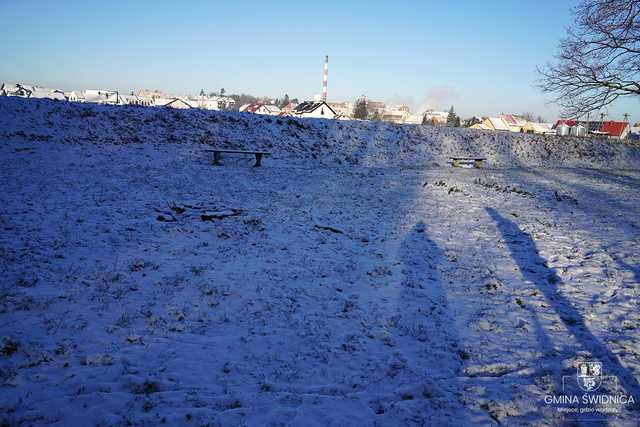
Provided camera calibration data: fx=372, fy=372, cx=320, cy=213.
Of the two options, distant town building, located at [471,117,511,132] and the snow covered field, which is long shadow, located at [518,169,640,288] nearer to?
the snow covered field

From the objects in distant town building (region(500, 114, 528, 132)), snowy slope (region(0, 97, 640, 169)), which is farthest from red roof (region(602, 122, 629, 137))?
snowy slope (region(0, 97, 640, 169))

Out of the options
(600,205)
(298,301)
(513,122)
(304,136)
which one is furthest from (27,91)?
(513,122)

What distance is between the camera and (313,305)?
5.70 meters

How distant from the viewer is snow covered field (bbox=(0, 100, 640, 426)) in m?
3.68

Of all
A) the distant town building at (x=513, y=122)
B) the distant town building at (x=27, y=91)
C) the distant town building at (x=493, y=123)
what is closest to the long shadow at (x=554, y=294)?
the distant town building at (x=27, y=91)

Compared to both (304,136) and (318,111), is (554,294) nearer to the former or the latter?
(304,136)

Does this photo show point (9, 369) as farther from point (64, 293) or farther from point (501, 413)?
point (501, 413)

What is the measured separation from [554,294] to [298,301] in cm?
431

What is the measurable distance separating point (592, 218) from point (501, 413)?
9886 mm

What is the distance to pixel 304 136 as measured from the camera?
2409cm

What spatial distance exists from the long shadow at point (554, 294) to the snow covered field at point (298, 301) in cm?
4

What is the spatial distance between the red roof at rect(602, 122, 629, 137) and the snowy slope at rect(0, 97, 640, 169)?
63.3 m

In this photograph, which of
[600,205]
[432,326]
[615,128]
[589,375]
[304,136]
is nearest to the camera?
[589,375]

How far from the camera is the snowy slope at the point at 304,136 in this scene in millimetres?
18469
